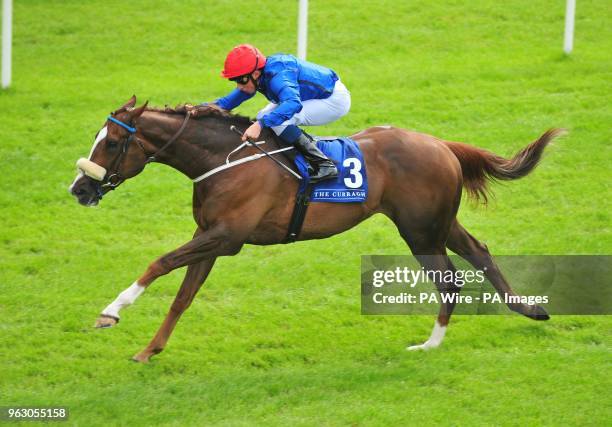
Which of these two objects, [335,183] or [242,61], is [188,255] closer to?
[335,183]

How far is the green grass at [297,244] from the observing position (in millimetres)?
→ 6309

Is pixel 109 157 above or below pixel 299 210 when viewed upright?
above

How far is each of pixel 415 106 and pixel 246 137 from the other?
17.9ft

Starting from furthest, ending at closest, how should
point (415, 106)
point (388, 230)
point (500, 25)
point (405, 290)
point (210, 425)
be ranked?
point (500, 25) → point (415, 106) → point (388, 230) → point (405, 290) → point (210, 425)

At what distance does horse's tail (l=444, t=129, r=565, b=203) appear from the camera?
7.51 m

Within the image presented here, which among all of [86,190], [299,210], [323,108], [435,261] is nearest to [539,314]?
[435,261]

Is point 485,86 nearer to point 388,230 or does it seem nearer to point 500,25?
point 500,25

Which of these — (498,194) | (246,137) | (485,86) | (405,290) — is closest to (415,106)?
(485,86)

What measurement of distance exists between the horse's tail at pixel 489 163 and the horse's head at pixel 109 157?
2499 mm

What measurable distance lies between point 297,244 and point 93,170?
3.15m

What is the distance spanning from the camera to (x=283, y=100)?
646cm

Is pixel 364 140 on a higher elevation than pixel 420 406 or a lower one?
higher

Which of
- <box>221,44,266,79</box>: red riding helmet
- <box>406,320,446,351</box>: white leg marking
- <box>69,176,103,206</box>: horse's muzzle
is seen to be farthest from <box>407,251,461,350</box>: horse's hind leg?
<box>69,176,103,206</box>: horse's muzzle

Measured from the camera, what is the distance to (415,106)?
38.4 feet
